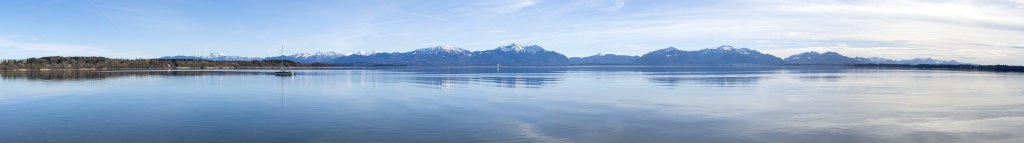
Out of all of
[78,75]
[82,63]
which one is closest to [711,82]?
[78,75]

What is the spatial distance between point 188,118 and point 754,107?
19.6 meters

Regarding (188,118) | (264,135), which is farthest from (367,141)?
(188,118)

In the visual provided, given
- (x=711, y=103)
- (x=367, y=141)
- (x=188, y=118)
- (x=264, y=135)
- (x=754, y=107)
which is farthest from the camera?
(x=711, y=103)

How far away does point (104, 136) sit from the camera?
16.8 metres

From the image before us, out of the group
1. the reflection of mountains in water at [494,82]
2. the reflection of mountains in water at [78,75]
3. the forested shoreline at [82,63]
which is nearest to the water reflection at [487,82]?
the reflection of mountains in water at [494,82]

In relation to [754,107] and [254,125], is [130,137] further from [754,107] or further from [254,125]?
[754,107]

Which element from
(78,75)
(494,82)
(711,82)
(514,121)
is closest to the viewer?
Answer: (514,121)

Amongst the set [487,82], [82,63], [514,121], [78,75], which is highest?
[82,63]

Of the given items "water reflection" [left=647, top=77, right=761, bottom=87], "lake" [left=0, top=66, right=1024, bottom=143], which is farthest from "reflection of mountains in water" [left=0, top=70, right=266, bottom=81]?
"water reflection" [left=647, top=77, right=761, bottom=87]

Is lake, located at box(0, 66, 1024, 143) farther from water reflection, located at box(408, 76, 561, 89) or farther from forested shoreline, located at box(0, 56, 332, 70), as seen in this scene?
forested shoreline, located at box(0, 56, 332, 70)

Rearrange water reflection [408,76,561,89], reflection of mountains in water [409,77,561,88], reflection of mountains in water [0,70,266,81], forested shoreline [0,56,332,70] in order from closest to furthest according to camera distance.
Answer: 1. water reflection [408,76,561,89]
2. reflection of mountains in water [409,77,561,88]
3. reflection of mountains in water [0,70,266,81]
4. forested shoreline [0,56,332,70]

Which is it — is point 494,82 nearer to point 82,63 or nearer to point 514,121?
point 514,121

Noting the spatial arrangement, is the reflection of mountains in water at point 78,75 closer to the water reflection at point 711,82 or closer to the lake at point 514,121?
the lake at point 514,121

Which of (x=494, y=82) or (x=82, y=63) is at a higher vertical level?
(x=82, y=63)
